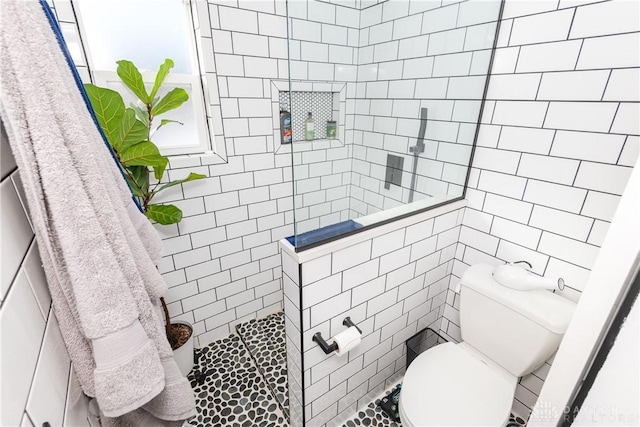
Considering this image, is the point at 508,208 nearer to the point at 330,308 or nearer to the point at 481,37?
the point at 481,37

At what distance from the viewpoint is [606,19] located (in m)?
0.99

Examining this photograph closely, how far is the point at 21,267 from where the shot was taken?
0.45 m

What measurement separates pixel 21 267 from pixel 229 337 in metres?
1.77

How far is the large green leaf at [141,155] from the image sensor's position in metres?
1.15

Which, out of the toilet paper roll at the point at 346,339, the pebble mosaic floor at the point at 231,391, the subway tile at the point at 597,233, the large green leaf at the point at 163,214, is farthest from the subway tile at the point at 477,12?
the pebble mosaic floor at the point at 231,391

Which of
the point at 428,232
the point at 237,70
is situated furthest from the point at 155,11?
the point at 428,232

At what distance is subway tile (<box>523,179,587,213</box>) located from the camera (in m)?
1.16

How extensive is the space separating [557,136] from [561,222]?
368mm

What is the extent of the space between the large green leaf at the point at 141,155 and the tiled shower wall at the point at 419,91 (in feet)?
3.74

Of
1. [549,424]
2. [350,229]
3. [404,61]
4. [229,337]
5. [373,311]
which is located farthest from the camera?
[229,337]

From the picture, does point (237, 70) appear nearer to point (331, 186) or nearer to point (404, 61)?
point (331, 186)

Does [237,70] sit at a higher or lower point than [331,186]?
higher

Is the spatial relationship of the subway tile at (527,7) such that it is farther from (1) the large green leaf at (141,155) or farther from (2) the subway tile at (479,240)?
(1) the large green leaf at (141,155)

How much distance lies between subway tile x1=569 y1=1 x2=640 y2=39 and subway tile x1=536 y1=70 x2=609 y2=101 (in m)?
0.13
